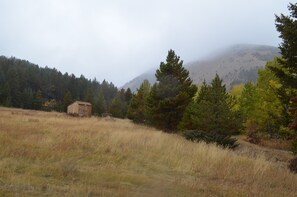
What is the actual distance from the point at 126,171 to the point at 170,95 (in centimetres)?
2029

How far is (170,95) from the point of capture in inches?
1166

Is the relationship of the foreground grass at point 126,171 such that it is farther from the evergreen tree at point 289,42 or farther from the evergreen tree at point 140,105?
the evergreen tree at point 140,105

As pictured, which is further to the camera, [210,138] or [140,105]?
[140,105]

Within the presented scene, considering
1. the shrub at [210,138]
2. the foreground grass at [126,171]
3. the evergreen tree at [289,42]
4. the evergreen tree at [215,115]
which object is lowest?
the foreground grass at [126,171]

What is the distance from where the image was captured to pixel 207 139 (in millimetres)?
19344

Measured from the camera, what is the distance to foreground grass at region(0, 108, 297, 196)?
7.39 metres

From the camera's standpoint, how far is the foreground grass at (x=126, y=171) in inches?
291

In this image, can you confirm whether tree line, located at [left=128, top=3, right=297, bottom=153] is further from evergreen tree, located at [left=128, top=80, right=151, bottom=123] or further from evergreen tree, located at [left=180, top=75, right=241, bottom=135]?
evergreen tree, located at [left=128, top=80, right=151, bottom=123]

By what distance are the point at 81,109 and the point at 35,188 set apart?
190ft

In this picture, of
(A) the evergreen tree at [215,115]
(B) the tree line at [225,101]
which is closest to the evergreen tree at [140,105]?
(B) the tree line at [225,101]

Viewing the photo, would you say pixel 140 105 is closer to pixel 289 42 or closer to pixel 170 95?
pixel 170 95

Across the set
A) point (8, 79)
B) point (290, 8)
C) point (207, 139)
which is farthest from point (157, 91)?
point (8, 79)

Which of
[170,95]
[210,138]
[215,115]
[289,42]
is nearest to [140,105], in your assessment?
[170,95]

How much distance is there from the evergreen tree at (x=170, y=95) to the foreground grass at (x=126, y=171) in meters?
14.5
